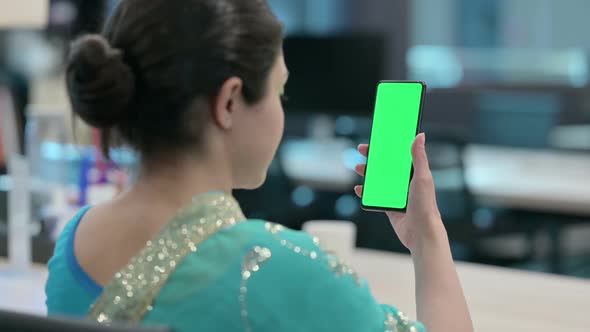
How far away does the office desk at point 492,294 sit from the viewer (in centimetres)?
164

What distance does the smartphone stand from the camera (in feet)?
4.62

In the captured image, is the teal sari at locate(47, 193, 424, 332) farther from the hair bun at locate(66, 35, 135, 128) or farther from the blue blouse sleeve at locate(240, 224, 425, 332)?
the hair bun at locate(66, 35, 135, 128)

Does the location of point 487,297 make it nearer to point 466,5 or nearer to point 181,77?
point 181,77

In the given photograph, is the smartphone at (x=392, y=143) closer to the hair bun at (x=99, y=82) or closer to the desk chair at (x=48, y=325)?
the hair bun at (x=99, y=82)

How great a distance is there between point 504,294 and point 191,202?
3.17ft

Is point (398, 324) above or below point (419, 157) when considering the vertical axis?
below

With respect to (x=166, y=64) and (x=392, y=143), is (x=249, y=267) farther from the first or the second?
(x=392, y=143)

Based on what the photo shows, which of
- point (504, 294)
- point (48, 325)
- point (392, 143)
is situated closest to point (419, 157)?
point (392, 143)

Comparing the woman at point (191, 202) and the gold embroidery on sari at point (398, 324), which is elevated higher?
the woman at point (191, 202)

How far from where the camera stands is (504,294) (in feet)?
6.02

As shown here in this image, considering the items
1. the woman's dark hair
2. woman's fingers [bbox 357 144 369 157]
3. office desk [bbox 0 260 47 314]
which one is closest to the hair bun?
the woman's dark hair

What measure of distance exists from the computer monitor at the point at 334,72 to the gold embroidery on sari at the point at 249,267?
3.42 m

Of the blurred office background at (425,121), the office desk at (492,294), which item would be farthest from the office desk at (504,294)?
the blurred office background at (425,121)

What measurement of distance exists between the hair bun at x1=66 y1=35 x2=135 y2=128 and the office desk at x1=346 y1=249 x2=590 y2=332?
0.78m
